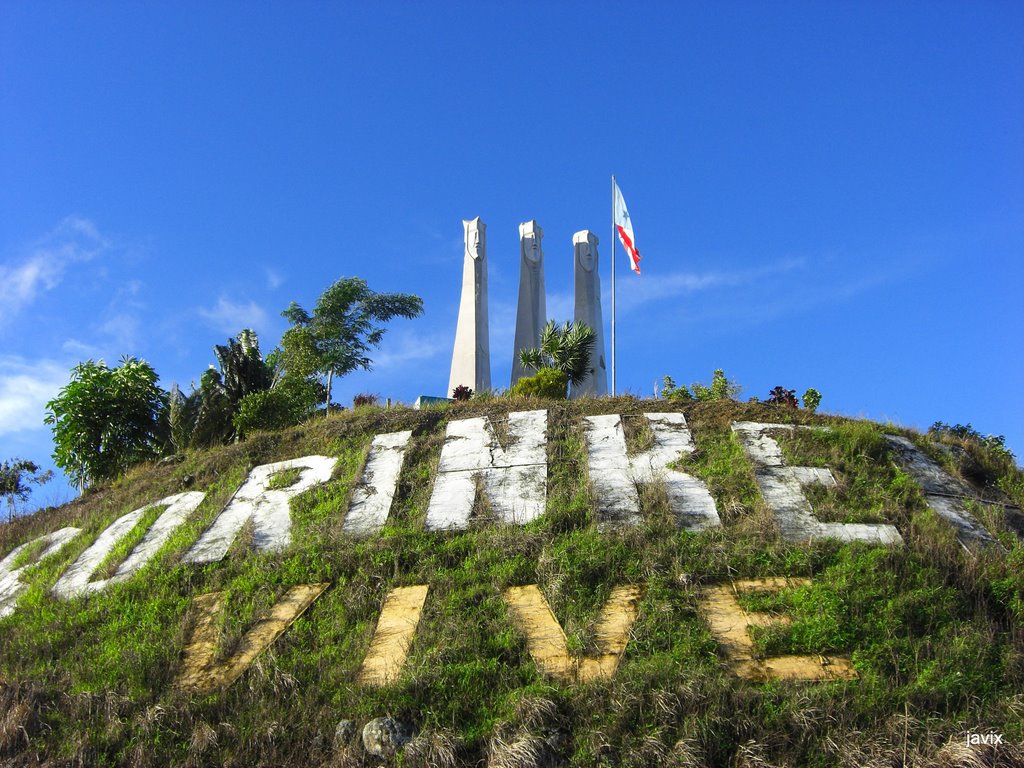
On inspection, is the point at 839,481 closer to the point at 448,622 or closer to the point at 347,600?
the point at 448,622

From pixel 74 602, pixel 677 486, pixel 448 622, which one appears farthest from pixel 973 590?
pixel 74 602

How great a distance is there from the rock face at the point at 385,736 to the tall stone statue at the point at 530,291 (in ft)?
85.4

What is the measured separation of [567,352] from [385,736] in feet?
53.1

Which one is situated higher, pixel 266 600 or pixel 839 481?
pixel 839 481

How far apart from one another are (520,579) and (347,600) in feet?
7.00

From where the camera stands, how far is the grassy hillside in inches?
333

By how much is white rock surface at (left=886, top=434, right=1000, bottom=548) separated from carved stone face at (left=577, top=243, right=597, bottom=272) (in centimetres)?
2132

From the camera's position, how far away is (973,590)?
10.5 m

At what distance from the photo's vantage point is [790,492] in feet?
42.0

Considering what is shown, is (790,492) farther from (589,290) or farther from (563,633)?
(589,290)

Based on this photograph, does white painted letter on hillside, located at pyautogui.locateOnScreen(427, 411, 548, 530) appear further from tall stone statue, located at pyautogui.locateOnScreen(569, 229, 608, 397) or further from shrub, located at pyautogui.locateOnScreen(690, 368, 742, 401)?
tall stone statue, located at pyautogui.locateOnScreen(569, 229, 608, 397)

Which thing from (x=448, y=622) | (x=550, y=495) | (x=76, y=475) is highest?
(x=76, y=475)

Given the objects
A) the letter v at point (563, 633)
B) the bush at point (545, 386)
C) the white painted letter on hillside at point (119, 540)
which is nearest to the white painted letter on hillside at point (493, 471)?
the letter v at point (563, 633)

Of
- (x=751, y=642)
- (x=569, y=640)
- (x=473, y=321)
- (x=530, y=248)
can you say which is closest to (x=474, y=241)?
(x=530, y=248)
